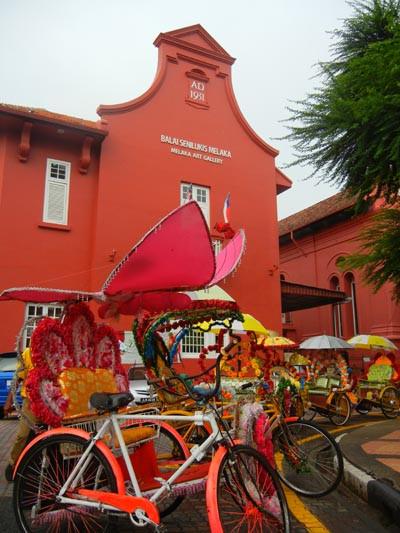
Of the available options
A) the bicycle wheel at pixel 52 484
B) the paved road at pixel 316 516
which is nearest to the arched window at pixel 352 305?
the paved road at pixel 316 516

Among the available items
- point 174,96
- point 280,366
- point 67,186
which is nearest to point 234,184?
point 174,96

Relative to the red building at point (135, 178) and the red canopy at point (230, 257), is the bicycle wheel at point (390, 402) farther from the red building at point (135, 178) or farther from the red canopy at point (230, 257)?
the red canopy at point (230, 257)

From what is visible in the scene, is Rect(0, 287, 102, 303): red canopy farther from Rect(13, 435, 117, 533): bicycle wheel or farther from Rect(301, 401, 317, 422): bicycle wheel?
Rect(301, 401, 317, 422): bicycle wheel

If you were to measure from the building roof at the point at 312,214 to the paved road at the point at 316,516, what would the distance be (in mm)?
17937

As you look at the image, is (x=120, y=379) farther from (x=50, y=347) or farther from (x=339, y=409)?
(x=339, y=409)

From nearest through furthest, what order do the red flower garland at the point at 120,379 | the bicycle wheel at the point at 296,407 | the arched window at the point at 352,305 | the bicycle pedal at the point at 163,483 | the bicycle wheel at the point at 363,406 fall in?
the bicycle pedal at the point at 163,483 → the red flower garland at the point at 120,379 → the bicycle wheel at the point at 296,407 → the bicycle wheel at the point at 363,406 → the arched window at the point at 352,305

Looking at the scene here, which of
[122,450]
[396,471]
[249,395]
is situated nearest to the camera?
[122,450]

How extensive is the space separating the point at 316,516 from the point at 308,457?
75 centimetres

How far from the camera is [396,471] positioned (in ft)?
18.6

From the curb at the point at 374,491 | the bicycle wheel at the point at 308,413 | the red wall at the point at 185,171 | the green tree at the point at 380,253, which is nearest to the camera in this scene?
the curb at the point at 374,491

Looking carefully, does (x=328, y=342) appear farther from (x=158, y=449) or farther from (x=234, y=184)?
(x=158, y=449)

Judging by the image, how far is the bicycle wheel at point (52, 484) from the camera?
3.80 m

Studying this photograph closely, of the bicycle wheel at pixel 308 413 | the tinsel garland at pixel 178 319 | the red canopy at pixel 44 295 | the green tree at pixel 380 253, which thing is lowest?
the bicycle wheel at pixel 308 413

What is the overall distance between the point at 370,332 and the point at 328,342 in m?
5.74
